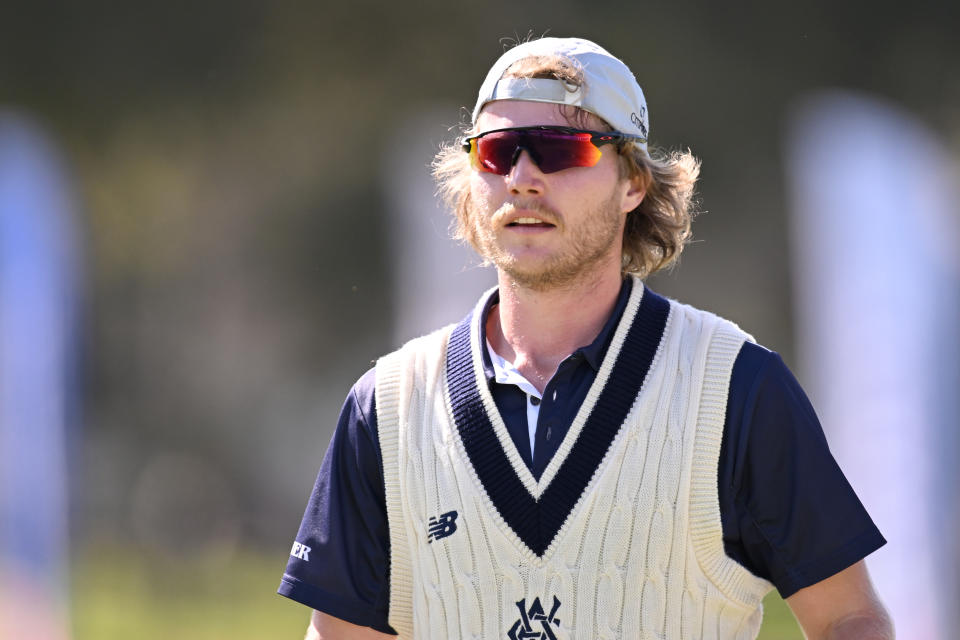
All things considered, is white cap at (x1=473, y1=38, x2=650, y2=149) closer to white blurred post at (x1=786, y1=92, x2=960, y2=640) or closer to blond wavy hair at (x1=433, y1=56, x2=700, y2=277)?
blond wavy hair at (x1=433, y1=56, x2=700, y2=277)

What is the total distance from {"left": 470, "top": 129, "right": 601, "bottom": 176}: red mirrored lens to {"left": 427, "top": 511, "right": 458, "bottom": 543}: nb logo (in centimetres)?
65

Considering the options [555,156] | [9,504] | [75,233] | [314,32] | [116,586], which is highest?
[314,32]

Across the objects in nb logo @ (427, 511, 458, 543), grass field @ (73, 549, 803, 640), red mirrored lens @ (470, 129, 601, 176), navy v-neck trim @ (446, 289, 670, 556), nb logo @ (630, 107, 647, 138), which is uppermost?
nb logo @ (630, 107, 647, 138)

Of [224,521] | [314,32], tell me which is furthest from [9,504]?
[314,32]

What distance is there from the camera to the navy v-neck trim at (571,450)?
2.14 meters

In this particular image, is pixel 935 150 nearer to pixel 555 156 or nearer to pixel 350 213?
pixel 350 213

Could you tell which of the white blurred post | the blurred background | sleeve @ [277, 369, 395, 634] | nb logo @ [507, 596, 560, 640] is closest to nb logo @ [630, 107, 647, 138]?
sleeve @ [277, 369, 395, 634]

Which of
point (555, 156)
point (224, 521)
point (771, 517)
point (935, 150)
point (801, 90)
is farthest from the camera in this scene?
point (224, 521)

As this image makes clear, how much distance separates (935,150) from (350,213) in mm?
3251

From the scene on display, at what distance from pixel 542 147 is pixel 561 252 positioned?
0.20 metres

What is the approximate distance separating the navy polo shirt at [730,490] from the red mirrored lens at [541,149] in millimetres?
284

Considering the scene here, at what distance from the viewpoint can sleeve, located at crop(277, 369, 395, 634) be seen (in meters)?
2.26

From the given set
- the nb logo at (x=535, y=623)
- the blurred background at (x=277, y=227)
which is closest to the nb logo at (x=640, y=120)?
the nb logo at (x=535, y=623)

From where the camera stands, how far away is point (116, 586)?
251 inches
